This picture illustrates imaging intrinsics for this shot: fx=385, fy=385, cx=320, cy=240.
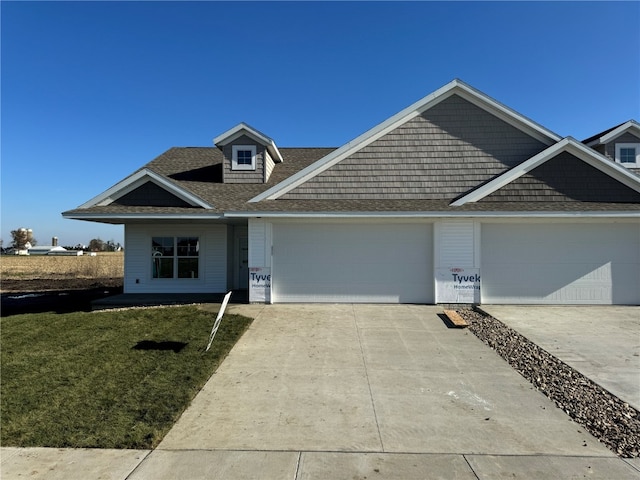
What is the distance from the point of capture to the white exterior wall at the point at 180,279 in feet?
44.4

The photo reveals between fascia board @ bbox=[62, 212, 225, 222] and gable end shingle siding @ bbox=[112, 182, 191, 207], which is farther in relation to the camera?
gable end shingle siding @ bbox=[112, 182, 191, 207]

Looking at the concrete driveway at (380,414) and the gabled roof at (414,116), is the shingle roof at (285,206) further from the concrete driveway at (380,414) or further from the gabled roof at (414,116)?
the concrete driveway at (380,414)

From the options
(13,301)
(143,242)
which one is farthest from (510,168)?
(13,301)

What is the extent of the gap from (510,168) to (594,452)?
9527mm

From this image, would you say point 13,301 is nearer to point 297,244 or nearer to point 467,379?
point 297,244

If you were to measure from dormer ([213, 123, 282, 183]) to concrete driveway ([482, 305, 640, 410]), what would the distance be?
898 cm

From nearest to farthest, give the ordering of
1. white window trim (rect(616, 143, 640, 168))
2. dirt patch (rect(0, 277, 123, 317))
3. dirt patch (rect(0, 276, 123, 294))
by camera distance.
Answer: dirt patch (rect(0, 277, 123, 317)), white window trim (rect(616, 143, 640, 168)), dirt patch (rect(0, 276, 123, 294))

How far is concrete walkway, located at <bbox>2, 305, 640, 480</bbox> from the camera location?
3.61 meters

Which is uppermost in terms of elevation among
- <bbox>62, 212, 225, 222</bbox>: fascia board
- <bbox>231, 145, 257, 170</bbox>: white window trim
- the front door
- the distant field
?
<bbox>231, 145, 257, 170</bbox>: white window trim

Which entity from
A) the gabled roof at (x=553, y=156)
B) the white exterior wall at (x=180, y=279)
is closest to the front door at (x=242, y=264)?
the white exterior wall at (x=180, y=279)

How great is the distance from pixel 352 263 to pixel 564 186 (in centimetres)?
650

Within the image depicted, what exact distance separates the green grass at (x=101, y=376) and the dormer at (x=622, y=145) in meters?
13.5

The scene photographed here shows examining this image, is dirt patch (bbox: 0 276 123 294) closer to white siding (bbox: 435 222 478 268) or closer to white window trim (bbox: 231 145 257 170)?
white window trim (bbox: 231 145 257 170)

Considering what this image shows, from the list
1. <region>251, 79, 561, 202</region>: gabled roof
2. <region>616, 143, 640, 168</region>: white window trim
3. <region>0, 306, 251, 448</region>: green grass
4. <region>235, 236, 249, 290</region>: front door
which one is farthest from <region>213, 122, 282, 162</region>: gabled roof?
<region>616, 143, 640, 168</region>: white window trim
